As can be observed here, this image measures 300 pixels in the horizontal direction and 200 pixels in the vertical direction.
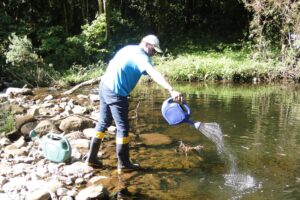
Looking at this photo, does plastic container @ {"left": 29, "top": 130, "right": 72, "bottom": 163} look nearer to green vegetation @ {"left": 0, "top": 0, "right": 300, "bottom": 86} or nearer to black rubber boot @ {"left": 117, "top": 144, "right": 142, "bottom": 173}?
black rubber boot @ {"left": 117, "top": 144, "right": 142, "bottom": 173}

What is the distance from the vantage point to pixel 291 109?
444 inches

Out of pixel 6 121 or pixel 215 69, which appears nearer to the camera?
pixel 6 121

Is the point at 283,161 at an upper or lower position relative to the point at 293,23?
lower

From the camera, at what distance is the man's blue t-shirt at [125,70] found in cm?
552

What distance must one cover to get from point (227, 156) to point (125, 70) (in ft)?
7.66

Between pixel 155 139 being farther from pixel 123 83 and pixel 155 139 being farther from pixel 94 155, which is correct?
pixel 123 83

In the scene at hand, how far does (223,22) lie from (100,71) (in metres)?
12.1

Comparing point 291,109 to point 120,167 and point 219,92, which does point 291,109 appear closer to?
point 219,92

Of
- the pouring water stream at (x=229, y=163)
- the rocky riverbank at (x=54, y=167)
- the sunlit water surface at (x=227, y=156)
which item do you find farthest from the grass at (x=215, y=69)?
the pouring water stream at (x=229, y=163)

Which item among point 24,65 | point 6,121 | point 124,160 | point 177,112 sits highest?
point 177,112

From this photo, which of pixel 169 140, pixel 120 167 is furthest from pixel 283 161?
pixel 120 167

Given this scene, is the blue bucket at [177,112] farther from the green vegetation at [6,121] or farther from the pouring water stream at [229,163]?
the green vegetation at [6,121]

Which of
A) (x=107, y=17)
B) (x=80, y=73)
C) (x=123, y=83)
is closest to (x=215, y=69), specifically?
(x=80, y=73)

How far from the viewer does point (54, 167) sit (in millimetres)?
6004
